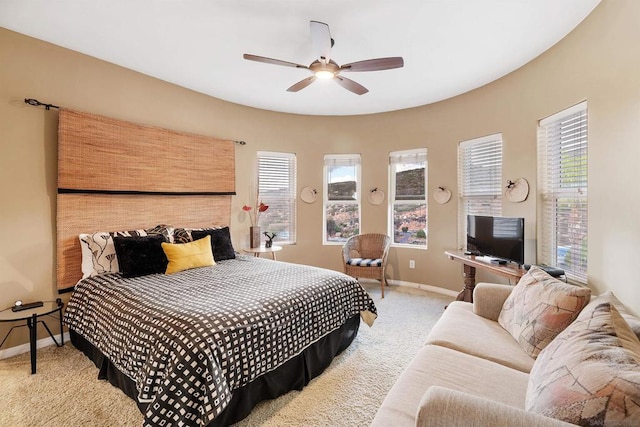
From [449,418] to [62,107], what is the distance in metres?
3.83

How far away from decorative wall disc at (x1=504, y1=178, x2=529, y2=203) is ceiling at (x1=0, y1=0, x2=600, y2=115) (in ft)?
4.08

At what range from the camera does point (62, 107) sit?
2846mm

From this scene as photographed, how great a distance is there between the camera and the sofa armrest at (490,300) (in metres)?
2.20

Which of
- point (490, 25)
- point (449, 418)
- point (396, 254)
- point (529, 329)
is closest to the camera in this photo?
point (449, 418)

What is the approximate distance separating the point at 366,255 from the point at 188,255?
2.76m

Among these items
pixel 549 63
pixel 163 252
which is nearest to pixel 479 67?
pixel 549 63

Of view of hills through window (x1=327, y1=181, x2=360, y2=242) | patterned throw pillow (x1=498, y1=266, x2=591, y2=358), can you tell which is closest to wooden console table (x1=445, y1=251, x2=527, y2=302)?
patterned throw pillow (x1=498, y1=266, x2=591, y2=358)

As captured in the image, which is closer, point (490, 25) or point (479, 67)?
point (490, 25)

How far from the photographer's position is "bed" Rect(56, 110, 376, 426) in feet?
5.17

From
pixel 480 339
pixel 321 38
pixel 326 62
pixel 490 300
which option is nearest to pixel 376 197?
pixel 326 62

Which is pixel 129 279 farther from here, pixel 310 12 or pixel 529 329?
pixel 529 329

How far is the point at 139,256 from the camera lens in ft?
9.14

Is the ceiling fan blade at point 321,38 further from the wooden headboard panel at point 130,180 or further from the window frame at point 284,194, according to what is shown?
the window frame at point 284,194

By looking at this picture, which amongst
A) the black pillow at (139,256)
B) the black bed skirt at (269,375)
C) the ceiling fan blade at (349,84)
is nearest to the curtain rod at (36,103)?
the black pillow at (139,256)
